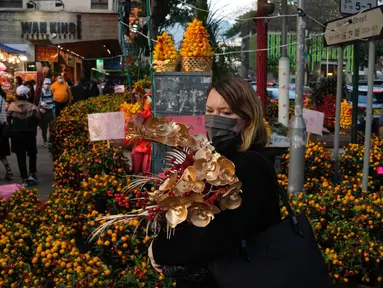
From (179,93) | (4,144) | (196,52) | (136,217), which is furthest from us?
(4,144)

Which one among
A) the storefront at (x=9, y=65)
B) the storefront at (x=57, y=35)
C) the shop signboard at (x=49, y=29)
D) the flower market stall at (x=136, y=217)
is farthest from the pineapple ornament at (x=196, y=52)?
the shop signboard at (x=49, y=29)

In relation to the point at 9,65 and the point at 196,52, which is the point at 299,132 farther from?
the point at 9,65

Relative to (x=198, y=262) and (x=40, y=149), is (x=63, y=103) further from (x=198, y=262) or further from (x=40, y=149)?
(x=198, y=262)

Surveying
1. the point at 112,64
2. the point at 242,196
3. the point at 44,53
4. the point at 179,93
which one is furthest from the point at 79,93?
the point at 112,64

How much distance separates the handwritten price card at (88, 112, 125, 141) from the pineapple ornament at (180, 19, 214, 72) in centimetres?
149

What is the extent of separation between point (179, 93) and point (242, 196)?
4.89m

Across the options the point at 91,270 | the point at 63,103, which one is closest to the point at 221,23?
the point at 91,270

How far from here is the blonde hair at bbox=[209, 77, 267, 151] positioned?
225 centimetres

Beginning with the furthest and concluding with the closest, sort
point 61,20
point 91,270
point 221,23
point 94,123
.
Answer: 1. point 61,20
2. point 221,23
3. point 94,123
4. point 91,270

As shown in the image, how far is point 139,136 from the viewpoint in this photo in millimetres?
2152

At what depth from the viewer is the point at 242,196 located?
2090 mm

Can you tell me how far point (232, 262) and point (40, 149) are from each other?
13308mm

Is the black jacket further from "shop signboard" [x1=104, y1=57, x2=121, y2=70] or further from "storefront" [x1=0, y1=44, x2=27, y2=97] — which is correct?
"shop signboard" [x1=104, y1=57, x2=121, y2=70]

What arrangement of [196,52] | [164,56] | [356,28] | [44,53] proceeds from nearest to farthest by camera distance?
[356,28]
[196,52]
[164,56]
[44,53]
